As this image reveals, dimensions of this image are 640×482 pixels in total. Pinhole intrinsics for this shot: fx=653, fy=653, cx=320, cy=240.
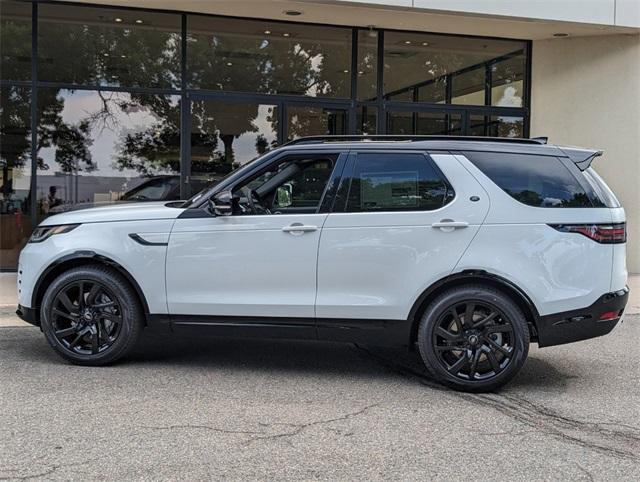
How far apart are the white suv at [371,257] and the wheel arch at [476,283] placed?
1cm

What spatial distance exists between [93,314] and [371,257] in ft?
7.71

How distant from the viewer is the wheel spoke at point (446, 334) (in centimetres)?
500

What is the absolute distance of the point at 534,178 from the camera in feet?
16.6

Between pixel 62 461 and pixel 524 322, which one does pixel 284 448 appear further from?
pixel 524 322

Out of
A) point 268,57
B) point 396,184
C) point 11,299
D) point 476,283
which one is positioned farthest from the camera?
point 268,57

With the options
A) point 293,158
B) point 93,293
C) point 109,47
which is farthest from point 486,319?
point 109,47

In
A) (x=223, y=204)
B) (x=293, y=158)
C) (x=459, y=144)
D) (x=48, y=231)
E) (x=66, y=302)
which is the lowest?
(x=66, y=302)

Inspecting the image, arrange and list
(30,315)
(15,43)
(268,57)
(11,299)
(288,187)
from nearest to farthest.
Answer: (288,187)
(30,315)
(11,299)
(15,43)
(268,57)

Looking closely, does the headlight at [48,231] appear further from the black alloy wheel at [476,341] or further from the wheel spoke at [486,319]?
the wheel spoke at [486,319]

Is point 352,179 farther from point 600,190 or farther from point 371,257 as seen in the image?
point 600,190

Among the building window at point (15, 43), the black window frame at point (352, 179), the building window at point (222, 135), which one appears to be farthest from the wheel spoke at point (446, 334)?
the building window at point (15, 43)

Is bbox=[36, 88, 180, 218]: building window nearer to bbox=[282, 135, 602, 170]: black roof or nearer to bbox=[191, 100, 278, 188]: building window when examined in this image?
bbox=[191, 100, 278, 188]: building window

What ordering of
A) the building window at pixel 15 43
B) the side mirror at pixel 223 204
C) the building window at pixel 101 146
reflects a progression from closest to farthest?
the side mirror at pixel 223 204, the building window at pixel 15 43, the building window at pixel 101 146

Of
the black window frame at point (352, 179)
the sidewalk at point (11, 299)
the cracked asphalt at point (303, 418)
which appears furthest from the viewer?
the sidewalk at point (11, 299)
